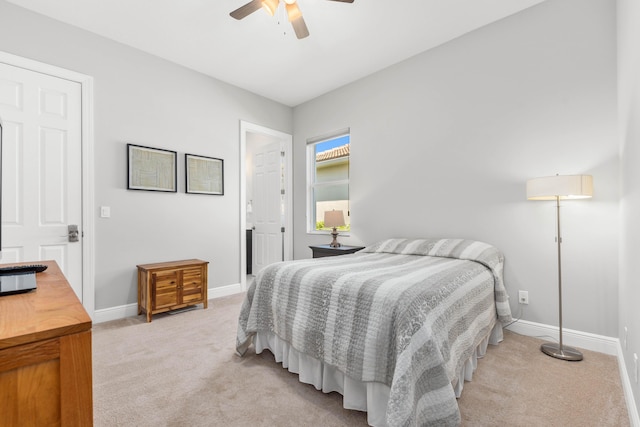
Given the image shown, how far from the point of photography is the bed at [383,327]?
1.33m

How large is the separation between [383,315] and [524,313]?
1.92m

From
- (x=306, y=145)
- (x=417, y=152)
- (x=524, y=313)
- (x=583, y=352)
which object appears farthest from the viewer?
(x=306, y=145)

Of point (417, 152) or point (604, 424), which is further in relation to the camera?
point (417, 152)

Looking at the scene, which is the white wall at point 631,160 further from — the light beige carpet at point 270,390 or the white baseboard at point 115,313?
the white baseboard at point 115,313

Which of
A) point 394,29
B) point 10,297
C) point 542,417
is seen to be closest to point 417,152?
point 394,29

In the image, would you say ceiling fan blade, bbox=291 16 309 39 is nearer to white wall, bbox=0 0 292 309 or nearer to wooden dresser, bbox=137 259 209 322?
white wall, bbox=0 0 292 309

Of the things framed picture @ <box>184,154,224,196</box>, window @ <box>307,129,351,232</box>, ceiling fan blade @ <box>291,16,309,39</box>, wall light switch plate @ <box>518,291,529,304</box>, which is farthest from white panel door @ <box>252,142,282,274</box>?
wall light switch plate @ <box>518,291,529,304</box>

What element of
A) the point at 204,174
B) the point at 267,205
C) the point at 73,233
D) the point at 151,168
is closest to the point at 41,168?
the point at 73,233

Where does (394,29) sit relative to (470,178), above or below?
above

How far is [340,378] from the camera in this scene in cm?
172

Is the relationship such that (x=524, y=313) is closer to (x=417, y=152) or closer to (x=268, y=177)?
(x=417, y=152)

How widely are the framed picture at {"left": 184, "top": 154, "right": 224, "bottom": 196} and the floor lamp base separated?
3.65 meters

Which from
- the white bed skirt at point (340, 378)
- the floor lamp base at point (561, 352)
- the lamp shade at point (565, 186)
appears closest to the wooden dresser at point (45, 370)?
the white bed skirt at point (340, 378)

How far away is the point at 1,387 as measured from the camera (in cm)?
59
